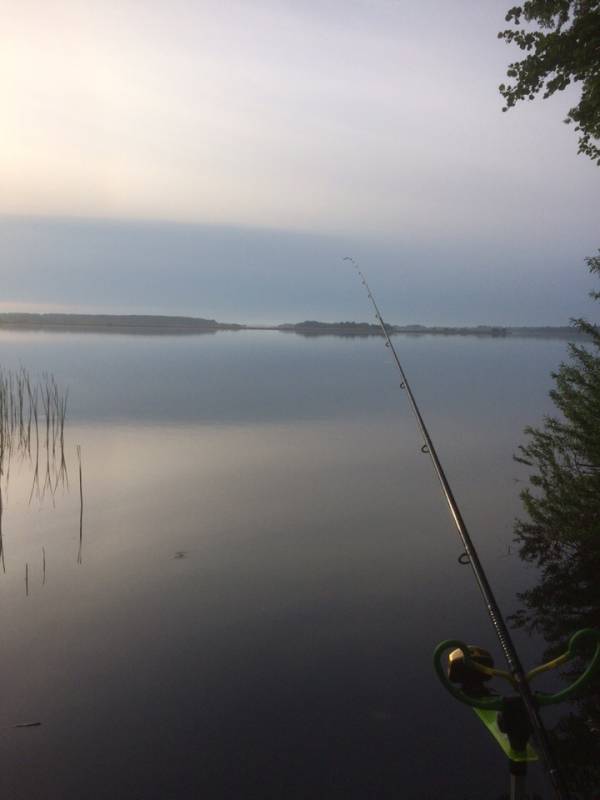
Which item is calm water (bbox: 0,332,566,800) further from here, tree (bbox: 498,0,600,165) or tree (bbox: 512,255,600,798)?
tree (bbox: 498,0,600,165)

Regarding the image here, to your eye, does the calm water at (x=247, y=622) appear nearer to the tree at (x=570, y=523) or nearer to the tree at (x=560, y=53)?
the tree at (x=570, y=523)

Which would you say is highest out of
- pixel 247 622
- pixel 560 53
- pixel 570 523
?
pixel 560 53

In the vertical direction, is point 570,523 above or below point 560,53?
below

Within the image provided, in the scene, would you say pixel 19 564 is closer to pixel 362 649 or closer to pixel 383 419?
pixel 362 649

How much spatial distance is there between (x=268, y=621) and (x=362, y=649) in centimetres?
76

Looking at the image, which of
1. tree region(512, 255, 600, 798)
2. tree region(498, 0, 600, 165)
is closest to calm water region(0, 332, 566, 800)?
tree region(512, 255, 600, 798)

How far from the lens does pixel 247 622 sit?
16.4ft

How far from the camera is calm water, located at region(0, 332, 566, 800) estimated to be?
3438mm

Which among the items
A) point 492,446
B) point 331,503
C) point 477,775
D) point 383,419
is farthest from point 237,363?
point 477,775

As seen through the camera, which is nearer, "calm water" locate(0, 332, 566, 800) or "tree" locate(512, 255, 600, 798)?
"calm water" locate(0, 332, 566, 800)

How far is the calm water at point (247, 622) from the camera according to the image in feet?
11.3

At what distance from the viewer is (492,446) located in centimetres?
1291

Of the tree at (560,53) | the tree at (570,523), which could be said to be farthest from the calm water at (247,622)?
the tree at (560,53)

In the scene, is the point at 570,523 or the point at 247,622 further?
the point at 570,523
